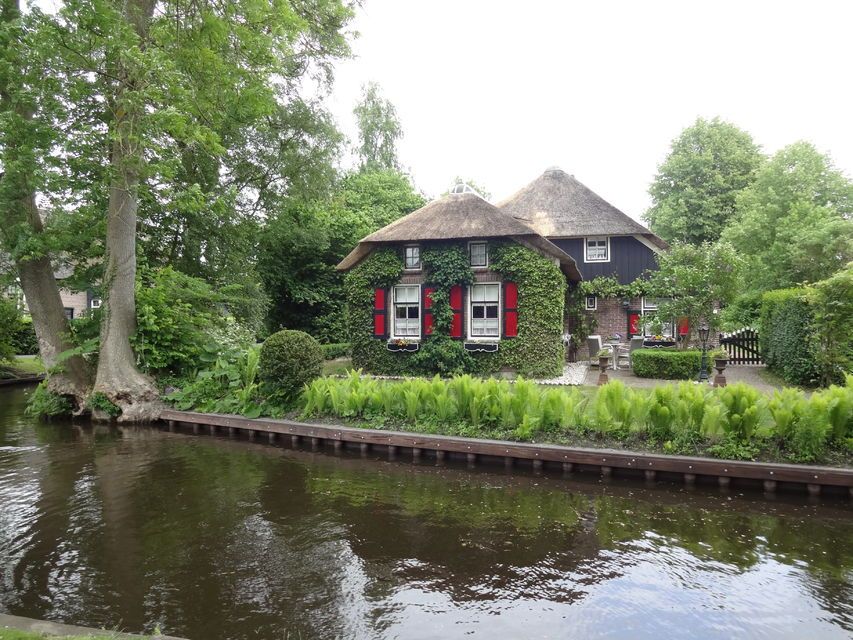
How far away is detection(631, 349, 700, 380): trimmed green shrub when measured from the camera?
15000 millimetres

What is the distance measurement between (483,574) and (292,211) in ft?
67.8

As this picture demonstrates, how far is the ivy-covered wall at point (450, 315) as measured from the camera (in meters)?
15.8

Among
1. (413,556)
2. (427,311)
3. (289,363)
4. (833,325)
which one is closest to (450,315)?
(427,311)

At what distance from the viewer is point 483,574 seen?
16.6 ft

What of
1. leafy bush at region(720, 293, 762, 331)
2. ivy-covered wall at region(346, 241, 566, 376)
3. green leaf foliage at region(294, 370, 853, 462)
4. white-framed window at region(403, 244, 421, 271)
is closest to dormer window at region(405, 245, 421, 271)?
white-framed window at region(403, 244, 421, 271)

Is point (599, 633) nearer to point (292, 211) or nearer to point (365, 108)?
point (292, 211)

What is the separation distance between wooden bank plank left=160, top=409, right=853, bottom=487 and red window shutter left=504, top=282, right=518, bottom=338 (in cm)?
731

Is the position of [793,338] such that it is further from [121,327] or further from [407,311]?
[121,327]

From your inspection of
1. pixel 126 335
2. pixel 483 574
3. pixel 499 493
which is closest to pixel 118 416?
pixel 126 335

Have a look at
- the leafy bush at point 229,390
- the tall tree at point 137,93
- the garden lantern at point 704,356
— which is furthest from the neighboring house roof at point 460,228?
the leafy bush at point 229,390

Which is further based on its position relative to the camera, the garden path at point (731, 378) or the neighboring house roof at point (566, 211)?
the neighboring house roof at point (566, 211)

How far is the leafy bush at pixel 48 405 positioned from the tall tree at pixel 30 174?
0.63 ft

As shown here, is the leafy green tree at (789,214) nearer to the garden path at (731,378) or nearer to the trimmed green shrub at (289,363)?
the garden path at (731,378)

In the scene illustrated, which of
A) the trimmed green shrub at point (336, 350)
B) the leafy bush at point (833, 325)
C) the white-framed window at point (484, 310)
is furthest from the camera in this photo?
the trimmed green shrub at point (336, 350)
